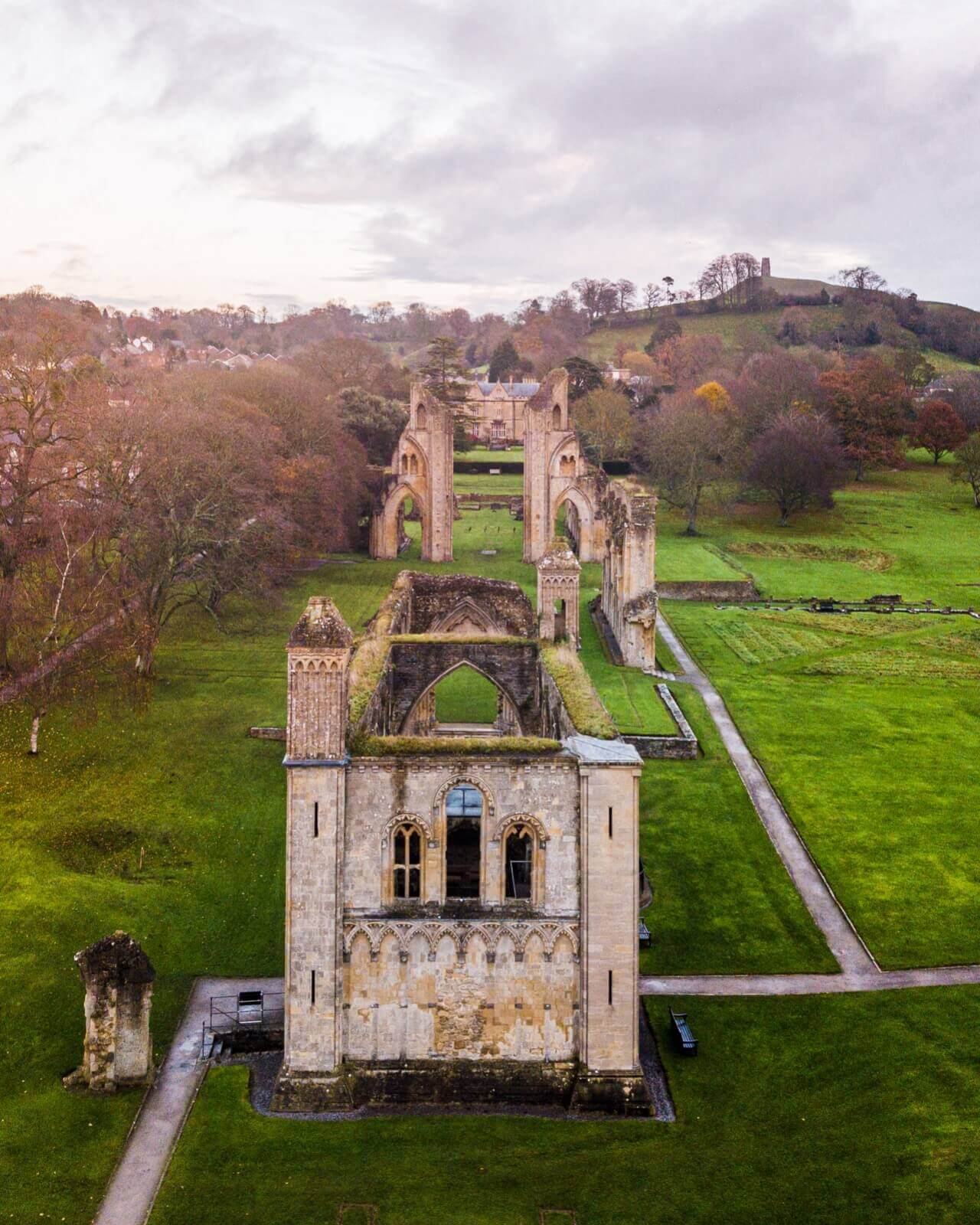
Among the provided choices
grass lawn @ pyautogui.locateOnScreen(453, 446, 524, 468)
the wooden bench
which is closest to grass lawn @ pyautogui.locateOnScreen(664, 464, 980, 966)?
the wooden bench

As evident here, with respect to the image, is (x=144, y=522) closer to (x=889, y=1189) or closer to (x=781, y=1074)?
(x=781, y=1074)

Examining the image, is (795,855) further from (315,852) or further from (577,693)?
(315,852)

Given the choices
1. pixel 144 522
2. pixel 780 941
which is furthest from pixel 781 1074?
pixel 144 522

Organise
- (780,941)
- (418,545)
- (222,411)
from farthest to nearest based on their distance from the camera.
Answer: (418,545)
(222,411)
(780,941)

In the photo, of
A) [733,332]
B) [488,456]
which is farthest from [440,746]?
[733,332]

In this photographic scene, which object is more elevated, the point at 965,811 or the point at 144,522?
the point at 144,522

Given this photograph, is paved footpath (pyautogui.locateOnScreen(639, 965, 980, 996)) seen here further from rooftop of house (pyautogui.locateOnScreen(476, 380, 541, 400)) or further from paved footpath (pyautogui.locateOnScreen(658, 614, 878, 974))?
rooftop of house (pyautogui.locateOnScreen(476, 380, 541, 400))
